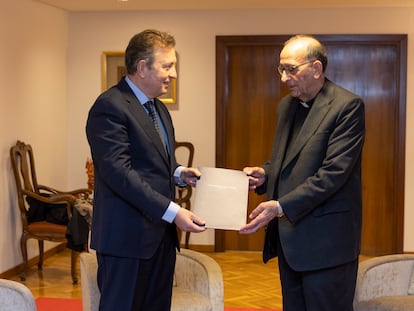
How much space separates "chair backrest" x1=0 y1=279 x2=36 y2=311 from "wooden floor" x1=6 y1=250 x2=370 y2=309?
2.66 meters

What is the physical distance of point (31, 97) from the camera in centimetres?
643

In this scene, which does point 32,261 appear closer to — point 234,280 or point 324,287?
point 234,280

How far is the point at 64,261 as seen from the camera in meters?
6.75

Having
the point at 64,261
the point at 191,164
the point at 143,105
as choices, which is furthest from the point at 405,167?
the point at 143,105

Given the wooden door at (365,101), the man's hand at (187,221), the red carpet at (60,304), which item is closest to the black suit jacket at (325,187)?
the man's hand at (187,221)

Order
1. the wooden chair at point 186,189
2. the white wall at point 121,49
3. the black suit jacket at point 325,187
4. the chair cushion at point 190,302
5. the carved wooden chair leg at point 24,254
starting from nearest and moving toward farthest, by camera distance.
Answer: the black suit jacket at point 325,187
the chair cushion at point 190,302
the carved wooden chair leg at point 24,254
the white wall at point 121,49
the wooden chair at point 186,189

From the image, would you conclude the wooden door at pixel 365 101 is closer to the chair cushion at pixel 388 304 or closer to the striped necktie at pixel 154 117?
the chair cushion at pixel 388 304

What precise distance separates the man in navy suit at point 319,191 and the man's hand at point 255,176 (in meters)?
0.20

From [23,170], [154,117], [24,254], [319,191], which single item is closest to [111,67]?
[23,170]

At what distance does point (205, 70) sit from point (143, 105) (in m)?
4.29

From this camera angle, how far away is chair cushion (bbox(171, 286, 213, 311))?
3.43m

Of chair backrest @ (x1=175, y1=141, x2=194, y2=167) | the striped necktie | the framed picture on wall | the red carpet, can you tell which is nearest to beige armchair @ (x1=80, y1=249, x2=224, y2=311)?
the striped necktie

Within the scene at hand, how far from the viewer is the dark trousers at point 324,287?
2.88m

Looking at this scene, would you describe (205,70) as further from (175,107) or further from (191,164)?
(191,164)
